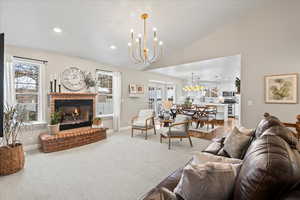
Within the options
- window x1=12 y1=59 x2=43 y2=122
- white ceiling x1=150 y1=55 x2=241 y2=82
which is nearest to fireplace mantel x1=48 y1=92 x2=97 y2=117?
window x1=12 y1=59 x2=43 y2=122

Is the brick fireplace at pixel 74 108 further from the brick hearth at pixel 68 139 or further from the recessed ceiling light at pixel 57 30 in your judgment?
the recessed ceiling light at pixel 57 30

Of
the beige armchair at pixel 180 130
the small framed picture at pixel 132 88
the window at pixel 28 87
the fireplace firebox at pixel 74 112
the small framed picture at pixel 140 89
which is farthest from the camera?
the small framed picture at pixel 140 89

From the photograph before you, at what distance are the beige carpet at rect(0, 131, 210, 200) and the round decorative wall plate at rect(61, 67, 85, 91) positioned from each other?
69.5 inches

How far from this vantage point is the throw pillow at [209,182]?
0.87 metres

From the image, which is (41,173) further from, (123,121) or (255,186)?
(123,121)

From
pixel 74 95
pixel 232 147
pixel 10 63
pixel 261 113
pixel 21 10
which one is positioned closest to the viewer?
pixel 232 147

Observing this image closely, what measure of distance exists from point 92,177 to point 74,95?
2.53 m

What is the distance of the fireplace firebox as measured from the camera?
3.95 meters

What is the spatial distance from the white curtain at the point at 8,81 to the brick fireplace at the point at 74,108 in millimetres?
730

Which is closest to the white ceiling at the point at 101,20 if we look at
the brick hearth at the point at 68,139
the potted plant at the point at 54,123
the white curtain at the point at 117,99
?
the white curtain at the point at 117,99

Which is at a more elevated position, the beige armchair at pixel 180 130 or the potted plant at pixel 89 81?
the potted plant at pixel 89 81

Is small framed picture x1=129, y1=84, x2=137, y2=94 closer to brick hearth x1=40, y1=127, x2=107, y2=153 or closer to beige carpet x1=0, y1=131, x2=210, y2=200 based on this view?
brick hearth x1=40, y1=127, x2=107, y2=153

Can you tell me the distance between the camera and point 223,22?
3.97 metres

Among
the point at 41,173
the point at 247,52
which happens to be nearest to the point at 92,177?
the point at 41,173
